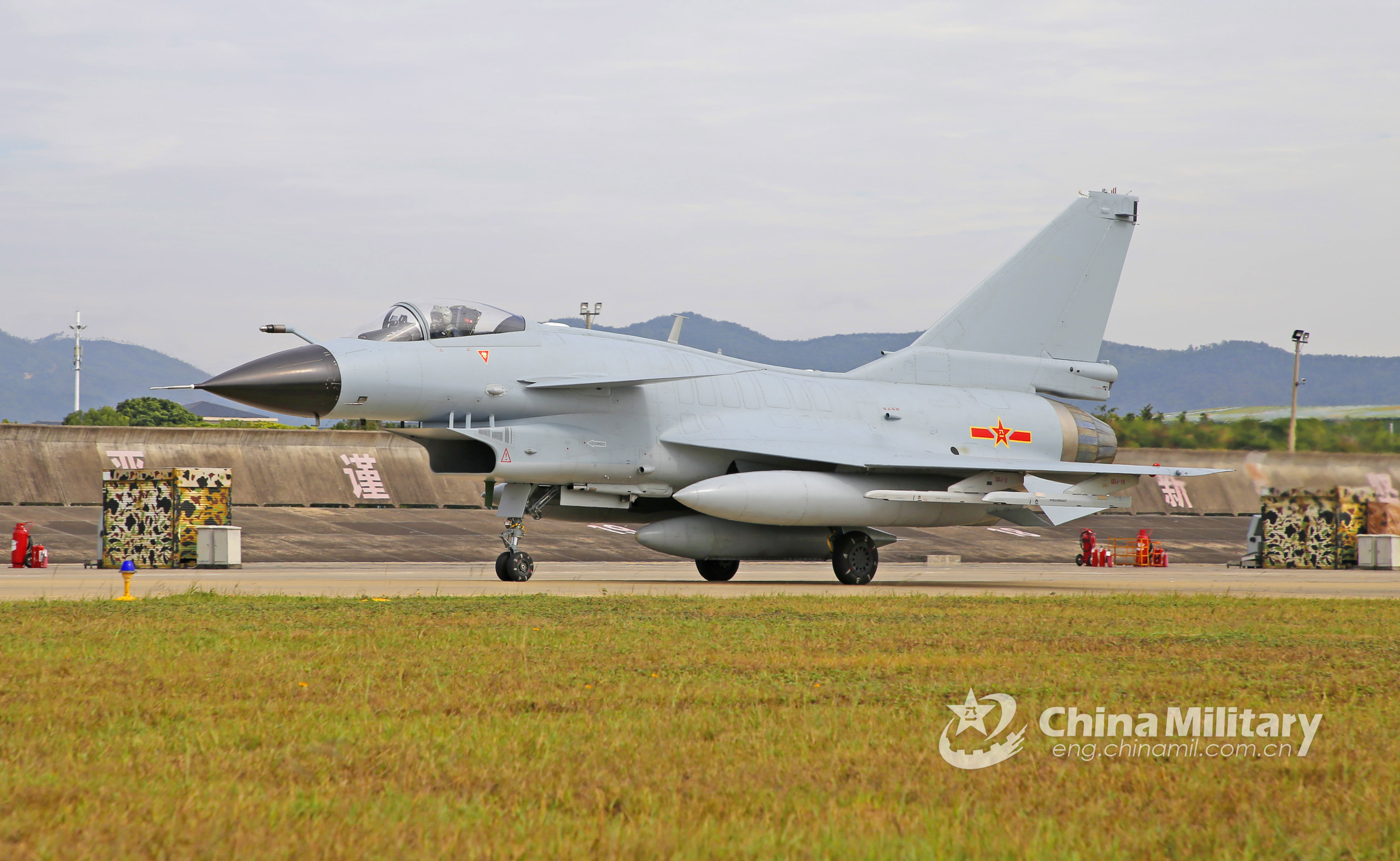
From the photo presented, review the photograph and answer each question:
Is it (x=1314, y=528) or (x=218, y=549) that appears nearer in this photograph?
(x=218, y=549)

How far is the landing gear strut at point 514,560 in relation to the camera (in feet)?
52.1

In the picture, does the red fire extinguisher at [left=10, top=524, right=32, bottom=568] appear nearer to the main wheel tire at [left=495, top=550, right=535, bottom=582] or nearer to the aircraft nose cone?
the aircraft nose cone

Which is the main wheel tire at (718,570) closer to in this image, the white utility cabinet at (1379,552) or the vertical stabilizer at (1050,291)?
the vertical stabilizer at (1050,291)

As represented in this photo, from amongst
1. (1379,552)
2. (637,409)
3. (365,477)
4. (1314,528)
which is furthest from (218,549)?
(1379,552)

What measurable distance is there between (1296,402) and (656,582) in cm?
1969

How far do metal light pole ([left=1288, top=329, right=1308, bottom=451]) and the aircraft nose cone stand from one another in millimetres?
19521

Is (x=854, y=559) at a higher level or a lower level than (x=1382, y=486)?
lower

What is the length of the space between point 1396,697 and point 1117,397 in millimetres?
155027

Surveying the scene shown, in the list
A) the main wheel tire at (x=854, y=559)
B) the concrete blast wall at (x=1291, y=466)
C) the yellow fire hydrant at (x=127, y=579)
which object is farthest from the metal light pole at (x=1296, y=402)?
the yellow fire hydrant at (x=127, y=579)

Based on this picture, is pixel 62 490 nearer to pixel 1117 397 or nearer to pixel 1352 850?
pixel 1352 850

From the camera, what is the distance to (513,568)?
52.2 feet

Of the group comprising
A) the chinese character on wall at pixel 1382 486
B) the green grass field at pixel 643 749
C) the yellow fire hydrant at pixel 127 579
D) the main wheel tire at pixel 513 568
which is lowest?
the main wheel tire at pixel 513 568

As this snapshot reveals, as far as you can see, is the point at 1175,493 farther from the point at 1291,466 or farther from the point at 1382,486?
the point at 1291,466

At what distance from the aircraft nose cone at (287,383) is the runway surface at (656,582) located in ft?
6.87
